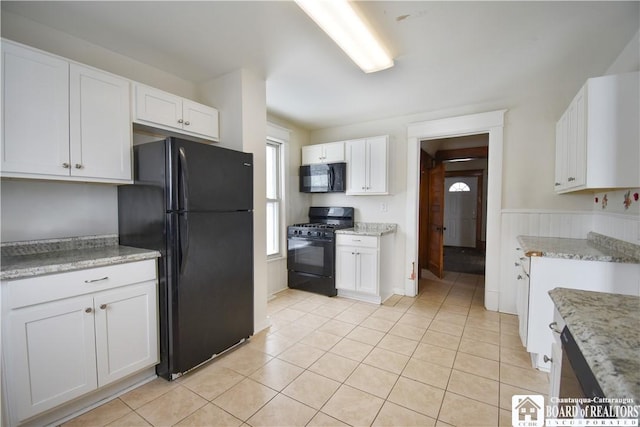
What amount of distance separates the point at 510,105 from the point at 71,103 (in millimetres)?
3960

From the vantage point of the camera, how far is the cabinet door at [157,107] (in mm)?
2078

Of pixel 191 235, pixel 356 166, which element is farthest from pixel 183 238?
pixel 356 166

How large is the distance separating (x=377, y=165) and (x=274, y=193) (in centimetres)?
148

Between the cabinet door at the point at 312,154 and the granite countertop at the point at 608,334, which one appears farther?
the cabinet door at the point at 312,154

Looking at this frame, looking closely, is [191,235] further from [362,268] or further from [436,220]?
[436,220]

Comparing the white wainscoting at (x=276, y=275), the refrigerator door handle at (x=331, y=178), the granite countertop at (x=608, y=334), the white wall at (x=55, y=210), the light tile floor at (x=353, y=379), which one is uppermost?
the refrigerator door handle at (x=331, y=178)

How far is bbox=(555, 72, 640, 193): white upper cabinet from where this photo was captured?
171 cm

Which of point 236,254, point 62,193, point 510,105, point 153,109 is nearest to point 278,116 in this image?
point 153,109

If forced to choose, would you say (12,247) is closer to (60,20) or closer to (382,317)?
(60,20)

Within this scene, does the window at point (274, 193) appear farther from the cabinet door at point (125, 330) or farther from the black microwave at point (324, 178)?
the cabinet door at point (125, 330)

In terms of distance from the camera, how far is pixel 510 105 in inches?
120

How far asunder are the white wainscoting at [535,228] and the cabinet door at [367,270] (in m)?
1.43

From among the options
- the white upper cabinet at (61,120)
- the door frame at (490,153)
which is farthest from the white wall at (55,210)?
the door frame at (490,153)

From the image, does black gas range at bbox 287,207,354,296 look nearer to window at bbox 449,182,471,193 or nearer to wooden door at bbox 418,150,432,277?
wooden door at bbox 418,150,432,277
